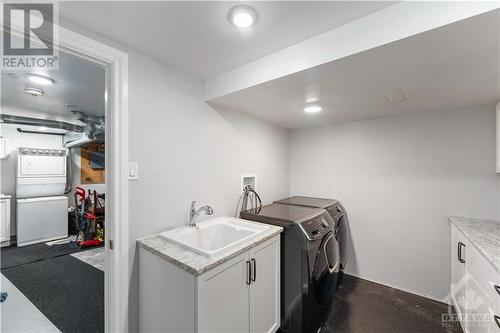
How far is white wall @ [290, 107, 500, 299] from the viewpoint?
194cm

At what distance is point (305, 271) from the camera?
1.52 metres

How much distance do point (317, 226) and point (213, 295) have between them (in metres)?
1.04

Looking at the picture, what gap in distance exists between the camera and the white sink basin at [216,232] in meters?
1.55

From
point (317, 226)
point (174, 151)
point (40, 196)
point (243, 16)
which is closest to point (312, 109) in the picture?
point (317, 226)

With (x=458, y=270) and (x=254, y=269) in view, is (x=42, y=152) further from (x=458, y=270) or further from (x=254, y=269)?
(x=458, y=270)

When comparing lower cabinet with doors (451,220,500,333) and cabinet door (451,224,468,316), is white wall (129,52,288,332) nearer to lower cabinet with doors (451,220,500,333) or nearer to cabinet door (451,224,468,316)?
lower cabinet with doors (451,220,500,333)

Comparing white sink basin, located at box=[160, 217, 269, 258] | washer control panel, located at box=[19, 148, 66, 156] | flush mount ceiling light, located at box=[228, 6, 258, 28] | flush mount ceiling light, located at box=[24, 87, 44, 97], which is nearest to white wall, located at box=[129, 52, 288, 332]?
white sink basin, located at box=[160, 217, 269, 258]

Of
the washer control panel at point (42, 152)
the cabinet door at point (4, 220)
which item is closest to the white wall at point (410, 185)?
the washer control panel at point (42, 152)

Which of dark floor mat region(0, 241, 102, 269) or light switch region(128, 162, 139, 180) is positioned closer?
light switch region(128, 162, 139, 180)

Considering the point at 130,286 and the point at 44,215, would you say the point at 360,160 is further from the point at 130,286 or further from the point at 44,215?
the point at 44,215

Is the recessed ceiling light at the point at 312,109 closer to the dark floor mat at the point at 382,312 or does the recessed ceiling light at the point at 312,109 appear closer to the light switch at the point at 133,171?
→ the light switch at the point at 133,171

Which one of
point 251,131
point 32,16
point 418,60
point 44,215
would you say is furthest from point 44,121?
point 418,60

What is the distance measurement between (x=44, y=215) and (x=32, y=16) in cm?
450

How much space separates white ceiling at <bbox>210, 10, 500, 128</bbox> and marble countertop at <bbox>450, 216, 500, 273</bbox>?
43.5 inches
